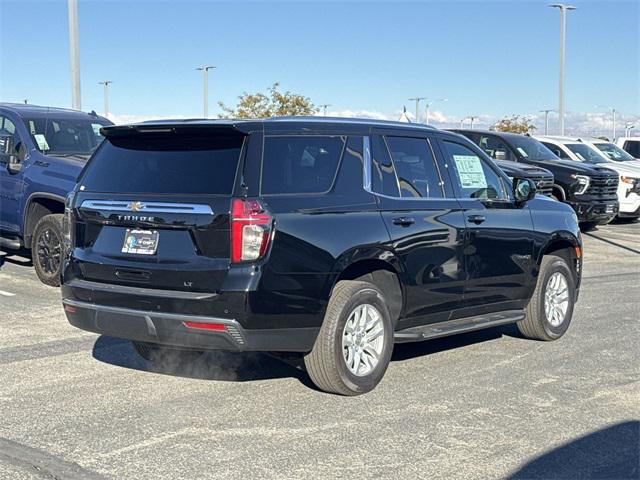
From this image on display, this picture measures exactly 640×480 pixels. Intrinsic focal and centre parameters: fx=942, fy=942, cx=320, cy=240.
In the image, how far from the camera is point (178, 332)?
5797 millimetres

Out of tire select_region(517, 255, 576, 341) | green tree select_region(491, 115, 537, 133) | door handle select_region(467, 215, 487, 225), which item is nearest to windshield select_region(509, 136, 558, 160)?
tire select_region(517, 255, 576, 341)

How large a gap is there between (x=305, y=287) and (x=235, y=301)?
1.64 ft

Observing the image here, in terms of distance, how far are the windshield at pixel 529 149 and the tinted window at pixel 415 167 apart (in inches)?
464

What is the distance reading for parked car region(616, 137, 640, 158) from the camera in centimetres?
2872

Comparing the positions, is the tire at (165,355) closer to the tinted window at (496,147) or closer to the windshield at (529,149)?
the tinted window at (496,147)

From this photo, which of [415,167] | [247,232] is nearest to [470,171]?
[415,167]

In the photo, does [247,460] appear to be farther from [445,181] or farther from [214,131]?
[445,181]

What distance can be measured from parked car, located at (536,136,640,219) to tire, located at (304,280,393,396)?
15.3 meters

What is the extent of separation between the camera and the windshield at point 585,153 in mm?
21672

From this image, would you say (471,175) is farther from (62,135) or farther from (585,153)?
(585,153)

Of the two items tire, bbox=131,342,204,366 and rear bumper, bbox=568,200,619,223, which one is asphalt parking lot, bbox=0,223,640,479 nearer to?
tire, bbox=131,342,204,366

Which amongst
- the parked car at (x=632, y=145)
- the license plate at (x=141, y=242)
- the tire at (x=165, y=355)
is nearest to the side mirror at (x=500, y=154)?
the parked car at (x=632, y=145)

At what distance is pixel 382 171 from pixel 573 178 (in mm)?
12111

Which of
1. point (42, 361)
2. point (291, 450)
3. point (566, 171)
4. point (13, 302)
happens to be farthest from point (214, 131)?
point (566, 171)
